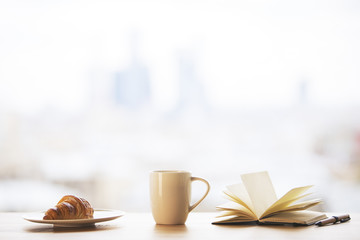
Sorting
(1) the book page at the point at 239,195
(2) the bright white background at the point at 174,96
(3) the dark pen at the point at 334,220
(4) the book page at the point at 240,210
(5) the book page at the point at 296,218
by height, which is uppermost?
(2) the bright white background at the point at 174,96

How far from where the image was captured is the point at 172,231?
2.97 ft

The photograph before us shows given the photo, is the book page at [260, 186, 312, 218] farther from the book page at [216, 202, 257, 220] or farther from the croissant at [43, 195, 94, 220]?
the croissant at [43, 195, 94, 220]

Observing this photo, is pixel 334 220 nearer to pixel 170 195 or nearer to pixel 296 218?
pixel 296 218

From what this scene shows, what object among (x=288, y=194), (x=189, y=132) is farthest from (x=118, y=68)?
(x=288, y=194)

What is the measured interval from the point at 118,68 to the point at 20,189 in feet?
3.68

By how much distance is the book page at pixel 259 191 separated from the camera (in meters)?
1.00

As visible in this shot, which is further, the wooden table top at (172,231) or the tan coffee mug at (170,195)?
the tan coffee mug at (170,195)

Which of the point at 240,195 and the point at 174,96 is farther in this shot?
the point at 174,96

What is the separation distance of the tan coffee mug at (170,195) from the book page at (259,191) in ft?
0.33

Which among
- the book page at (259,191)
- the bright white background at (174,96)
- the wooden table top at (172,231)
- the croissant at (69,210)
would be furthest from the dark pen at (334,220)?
the bright white background at (174,96)

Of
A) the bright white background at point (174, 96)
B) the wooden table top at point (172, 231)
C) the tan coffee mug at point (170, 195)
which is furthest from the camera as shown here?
the bright white background at point (174, 96)

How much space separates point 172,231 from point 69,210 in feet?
0.64

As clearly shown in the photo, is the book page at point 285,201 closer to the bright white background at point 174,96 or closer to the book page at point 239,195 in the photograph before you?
the book page at point 239,195

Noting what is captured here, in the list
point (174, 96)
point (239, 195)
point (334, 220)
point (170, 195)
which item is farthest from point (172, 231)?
point (174, 96)
